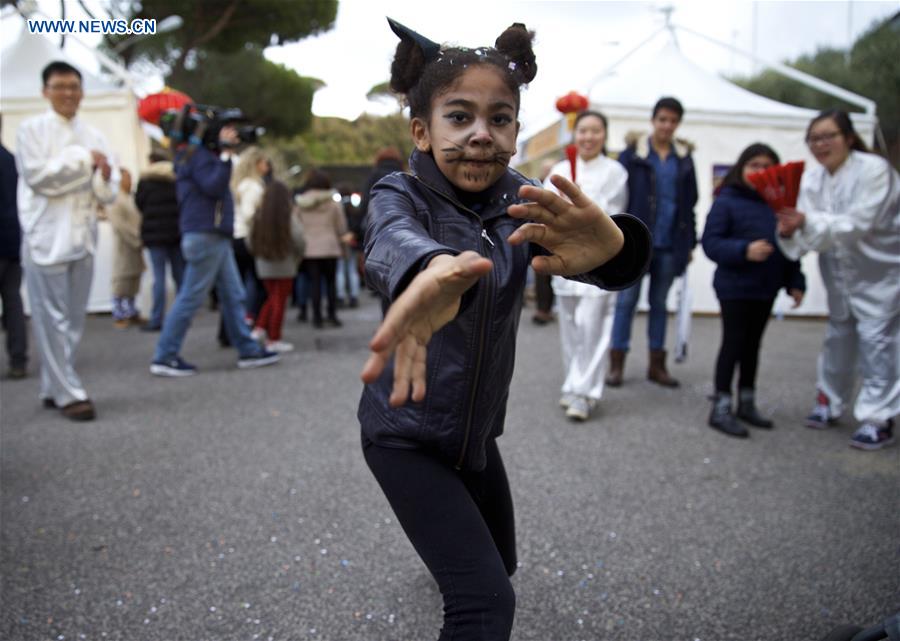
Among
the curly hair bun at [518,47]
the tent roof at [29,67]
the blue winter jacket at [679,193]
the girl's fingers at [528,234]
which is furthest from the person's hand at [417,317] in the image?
the tent roof at [29,67]

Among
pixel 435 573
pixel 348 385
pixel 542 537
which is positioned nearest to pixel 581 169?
pixel 348 385

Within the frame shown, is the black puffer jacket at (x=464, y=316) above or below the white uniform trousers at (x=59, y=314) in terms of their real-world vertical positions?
above

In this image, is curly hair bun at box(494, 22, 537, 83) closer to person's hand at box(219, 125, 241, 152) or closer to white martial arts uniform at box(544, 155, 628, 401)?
white martial arts uniform at box(544, 155, 628, 401)

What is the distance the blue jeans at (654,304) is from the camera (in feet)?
17.1

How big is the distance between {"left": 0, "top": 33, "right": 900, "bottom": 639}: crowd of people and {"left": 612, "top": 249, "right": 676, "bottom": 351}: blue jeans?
0.7 inches

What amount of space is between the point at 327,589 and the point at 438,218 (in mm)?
1505

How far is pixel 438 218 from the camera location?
156 cm

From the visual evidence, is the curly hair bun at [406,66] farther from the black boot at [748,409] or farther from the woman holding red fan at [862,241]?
the black boot at [748,409]

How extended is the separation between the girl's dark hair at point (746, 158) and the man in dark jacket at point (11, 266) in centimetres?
524

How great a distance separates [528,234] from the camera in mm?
1307

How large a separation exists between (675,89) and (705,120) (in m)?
0.70

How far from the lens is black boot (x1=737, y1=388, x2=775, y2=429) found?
4.27 metres

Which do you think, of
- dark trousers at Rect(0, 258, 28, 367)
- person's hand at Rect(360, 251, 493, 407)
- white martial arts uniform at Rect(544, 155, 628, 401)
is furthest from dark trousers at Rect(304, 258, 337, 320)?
person's hand at Rect(360, 251, 493, 407)

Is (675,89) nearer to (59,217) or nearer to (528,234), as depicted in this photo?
(59,217)
